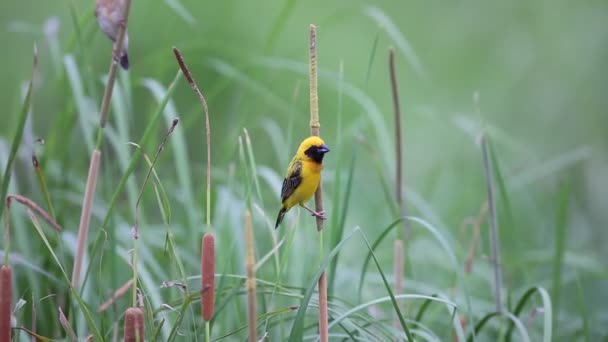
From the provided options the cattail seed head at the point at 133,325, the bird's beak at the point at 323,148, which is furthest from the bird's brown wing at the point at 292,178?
the cattail seed head at the point at 133,325

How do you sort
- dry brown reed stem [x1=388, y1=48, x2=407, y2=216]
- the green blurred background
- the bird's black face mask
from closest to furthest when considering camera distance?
the bird's black face mask < dry brown reed stem [x1=388, y1=48, x2=407, y2=216] < the green blurred background

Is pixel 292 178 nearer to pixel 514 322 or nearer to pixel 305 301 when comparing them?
pixel 305 301

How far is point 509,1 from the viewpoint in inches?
229

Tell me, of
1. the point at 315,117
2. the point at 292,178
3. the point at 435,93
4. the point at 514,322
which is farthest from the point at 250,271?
the point at 435,93

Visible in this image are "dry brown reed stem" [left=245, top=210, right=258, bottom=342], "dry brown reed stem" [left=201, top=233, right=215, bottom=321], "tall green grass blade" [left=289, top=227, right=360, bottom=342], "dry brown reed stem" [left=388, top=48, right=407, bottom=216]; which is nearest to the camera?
"dry brown reed stem" [left=245, top=210, right=258, bottom=342]

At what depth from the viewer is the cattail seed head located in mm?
1362

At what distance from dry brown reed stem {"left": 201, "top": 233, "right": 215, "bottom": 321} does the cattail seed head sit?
0.14 metres

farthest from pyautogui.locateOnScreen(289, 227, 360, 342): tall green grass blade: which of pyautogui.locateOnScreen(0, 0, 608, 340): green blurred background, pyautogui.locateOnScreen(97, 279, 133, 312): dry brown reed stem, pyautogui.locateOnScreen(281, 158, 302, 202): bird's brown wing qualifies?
pyautogui.locateOnScreen(0, 0, 608, 340): green blurred background

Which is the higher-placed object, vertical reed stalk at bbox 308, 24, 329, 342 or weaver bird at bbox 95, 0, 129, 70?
weaver bird at bbox 95, 0, 129, 70

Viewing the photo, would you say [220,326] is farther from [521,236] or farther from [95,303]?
[521,236]

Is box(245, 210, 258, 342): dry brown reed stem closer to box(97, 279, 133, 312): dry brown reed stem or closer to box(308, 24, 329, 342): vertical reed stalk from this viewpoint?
box(308, 24, 329, 342): vertical reed stalk

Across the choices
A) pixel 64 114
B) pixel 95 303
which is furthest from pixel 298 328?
pixel 64 114

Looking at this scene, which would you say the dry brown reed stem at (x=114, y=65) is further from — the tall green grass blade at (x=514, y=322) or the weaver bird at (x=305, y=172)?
the tall green grass blade at (x=514, y=322)

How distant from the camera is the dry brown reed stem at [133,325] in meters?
1.36
